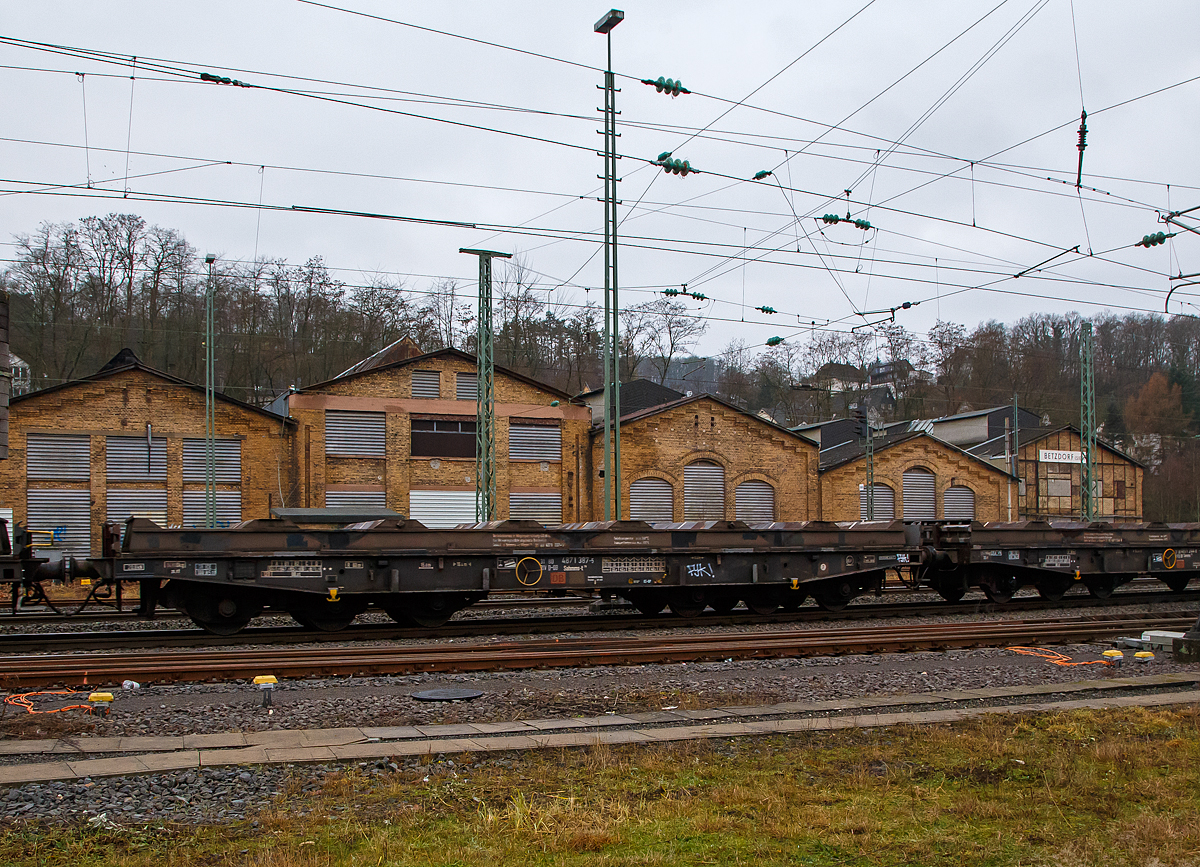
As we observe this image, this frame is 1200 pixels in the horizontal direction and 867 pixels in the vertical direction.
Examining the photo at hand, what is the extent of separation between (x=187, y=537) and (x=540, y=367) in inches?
1220

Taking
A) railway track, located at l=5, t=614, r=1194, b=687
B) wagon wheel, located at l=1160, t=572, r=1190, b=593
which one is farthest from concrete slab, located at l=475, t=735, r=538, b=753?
wagon wheel, located at l=1160, t=572, r=1190, b=593

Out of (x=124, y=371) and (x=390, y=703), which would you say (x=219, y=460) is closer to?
(x=124, y=371)

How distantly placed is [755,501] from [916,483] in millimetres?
8143

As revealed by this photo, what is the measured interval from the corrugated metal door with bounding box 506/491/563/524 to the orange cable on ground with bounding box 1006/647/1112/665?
2344 centimetres

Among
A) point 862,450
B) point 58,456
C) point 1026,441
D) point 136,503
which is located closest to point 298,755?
point 136,503

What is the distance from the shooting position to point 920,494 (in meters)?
41.4

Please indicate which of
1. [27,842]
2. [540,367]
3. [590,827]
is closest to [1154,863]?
[590,827]

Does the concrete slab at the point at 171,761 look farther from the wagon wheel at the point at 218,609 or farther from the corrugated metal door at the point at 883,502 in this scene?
the corrugated metal door at the point at 883,502

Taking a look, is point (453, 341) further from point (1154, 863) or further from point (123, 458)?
point (1154, 863)

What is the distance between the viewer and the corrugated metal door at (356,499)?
32688mm

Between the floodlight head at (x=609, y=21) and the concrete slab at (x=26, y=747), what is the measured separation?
17799 mm

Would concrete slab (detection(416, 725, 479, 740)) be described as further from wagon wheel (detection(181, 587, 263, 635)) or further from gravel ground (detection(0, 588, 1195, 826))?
Answer: wagon wheel (detection(181, 587, 263, 635))

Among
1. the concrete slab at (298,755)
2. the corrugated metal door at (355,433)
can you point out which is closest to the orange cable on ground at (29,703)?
the concrete slab at (298,755)

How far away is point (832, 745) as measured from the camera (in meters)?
7.20
